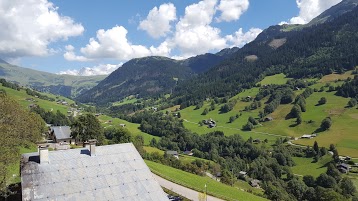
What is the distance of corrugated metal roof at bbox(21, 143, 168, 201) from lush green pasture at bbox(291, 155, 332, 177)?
12516cm

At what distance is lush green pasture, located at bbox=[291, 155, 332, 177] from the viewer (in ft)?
480

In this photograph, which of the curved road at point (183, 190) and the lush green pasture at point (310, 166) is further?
the lush green pasture at point (310, 166)

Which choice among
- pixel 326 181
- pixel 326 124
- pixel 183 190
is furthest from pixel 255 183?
pixel 326 124

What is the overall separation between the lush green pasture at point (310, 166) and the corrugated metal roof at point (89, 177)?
125162 mm

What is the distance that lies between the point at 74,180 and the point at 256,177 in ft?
419

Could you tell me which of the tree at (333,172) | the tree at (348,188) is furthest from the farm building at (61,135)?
the tree at (333,172)

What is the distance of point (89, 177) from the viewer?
33844 mm

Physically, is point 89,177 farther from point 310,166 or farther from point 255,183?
point 310,166

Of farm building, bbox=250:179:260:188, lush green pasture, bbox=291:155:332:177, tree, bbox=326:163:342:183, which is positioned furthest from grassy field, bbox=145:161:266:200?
lush green pasture, bbox=291:155:332:177

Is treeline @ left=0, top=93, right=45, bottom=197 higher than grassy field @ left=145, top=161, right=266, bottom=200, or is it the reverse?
treeline @ left=0, top=93, right=45, bottom=197

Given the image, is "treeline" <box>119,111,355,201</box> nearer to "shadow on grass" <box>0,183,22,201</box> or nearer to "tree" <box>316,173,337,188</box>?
"tree" <box>316,173,337,188</box>

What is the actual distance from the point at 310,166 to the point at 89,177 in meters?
142

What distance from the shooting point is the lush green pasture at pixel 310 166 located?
146250mm

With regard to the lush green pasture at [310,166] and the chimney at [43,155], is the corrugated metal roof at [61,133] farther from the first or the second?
the lush green pasture at [310,166]
